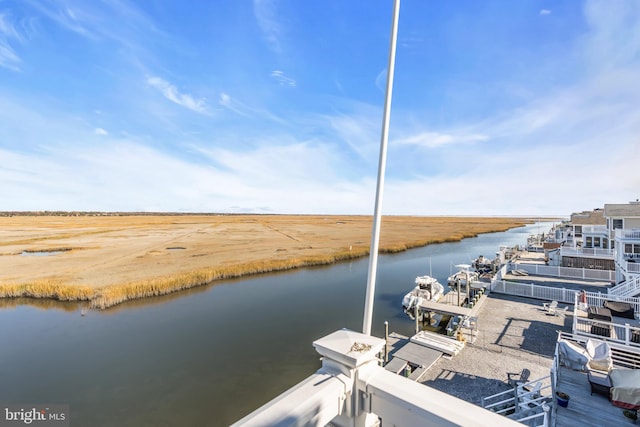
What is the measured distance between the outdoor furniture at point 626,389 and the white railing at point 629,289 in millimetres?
13567

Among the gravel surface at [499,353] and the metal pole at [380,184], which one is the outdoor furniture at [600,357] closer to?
the gravel surface at [499,353]

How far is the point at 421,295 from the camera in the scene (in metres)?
20.3

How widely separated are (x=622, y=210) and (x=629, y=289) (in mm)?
10322

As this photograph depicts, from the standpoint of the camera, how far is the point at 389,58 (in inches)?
151

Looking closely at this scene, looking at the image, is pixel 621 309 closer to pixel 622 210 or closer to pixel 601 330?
pixel 601 330

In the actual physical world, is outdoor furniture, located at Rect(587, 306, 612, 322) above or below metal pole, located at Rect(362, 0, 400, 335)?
below

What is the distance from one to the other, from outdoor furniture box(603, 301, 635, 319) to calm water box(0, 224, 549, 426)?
10090 millimetres

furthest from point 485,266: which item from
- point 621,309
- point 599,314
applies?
point 599,314

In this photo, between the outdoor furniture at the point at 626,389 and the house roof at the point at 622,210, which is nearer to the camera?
the outdoor furniture at the point at 626,389

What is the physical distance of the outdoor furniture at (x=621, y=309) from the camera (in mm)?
13672

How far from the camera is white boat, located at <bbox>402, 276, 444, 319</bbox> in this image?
18875mm

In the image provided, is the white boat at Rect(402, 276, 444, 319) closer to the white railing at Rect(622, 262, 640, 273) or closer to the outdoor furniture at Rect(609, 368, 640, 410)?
the white railing at Rect(622, 262, 640, 273)

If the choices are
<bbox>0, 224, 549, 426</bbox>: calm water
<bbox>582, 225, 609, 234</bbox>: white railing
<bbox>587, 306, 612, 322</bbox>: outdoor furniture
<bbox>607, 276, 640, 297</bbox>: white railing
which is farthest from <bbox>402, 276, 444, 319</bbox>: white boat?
<bbox>582, 225, 609, 234</bbox>: white railing

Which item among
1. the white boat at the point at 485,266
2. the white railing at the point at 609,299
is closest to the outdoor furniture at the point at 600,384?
the white railing at the point at 609,299
